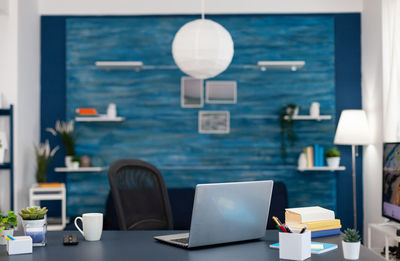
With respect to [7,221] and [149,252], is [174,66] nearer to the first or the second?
[7,221]

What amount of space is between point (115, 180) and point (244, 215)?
1128 millimetres

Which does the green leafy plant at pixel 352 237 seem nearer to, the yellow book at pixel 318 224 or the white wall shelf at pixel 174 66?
the yellow book at pixel 318 224

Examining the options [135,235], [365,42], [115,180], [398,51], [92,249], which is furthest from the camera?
[365,42]

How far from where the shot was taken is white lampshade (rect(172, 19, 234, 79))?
9.27 feet

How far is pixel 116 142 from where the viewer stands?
530 cm

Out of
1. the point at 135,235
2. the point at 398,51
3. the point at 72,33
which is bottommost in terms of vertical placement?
the point at 135,235

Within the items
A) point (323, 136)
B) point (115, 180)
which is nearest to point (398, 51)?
point (323, 136)

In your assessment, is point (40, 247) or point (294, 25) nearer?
point (40, 247)

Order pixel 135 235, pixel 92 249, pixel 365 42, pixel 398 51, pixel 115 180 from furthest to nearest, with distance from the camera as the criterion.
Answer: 1. pixel 365 42
2. pixel 398 51
3. pixel 115 180
4. pixel 135 235
5. pixel 92 249

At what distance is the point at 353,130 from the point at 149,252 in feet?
10.8

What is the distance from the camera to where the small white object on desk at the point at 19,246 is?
6.38ft

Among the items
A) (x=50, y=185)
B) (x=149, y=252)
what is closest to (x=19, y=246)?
(x=149, y=252)

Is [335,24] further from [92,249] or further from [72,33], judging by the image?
[92,249]

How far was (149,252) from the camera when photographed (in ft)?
6.42
